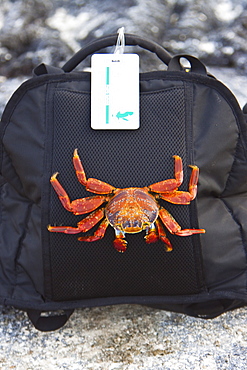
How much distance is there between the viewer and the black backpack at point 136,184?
3.23ft

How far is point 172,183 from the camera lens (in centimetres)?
94

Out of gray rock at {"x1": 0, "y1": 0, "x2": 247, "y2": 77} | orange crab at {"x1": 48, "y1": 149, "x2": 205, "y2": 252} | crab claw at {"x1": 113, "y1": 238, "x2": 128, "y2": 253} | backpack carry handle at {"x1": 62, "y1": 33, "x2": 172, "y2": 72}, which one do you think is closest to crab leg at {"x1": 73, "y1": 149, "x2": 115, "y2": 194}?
orange crab at {"x1": 48, "y1": 149, "x2": 205, "y2": 252}

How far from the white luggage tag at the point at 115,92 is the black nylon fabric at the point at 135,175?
2cm

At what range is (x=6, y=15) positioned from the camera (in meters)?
1.89

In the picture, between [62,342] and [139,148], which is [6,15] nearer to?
[139,148]

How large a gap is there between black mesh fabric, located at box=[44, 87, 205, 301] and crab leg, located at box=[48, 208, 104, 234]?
1.4 inches

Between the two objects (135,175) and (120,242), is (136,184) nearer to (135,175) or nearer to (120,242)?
(135,175)

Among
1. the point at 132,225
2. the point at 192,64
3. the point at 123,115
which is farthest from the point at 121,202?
the point at 192,64

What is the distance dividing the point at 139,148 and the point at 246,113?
0.33m

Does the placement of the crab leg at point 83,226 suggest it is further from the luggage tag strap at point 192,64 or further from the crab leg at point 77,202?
the luggage tag strap at point 192,64

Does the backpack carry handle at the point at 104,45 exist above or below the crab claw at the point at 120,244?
above

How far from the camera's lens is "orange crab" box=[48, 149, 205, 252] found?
3.04 ft

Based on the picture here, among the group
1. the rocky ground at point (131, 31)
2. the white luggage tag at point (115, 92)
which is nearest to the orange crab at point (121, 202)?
the white luggage tag at point (115, 92)

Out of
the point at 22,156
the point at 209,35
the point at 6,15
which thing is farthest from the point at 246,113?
the point at 6,15
